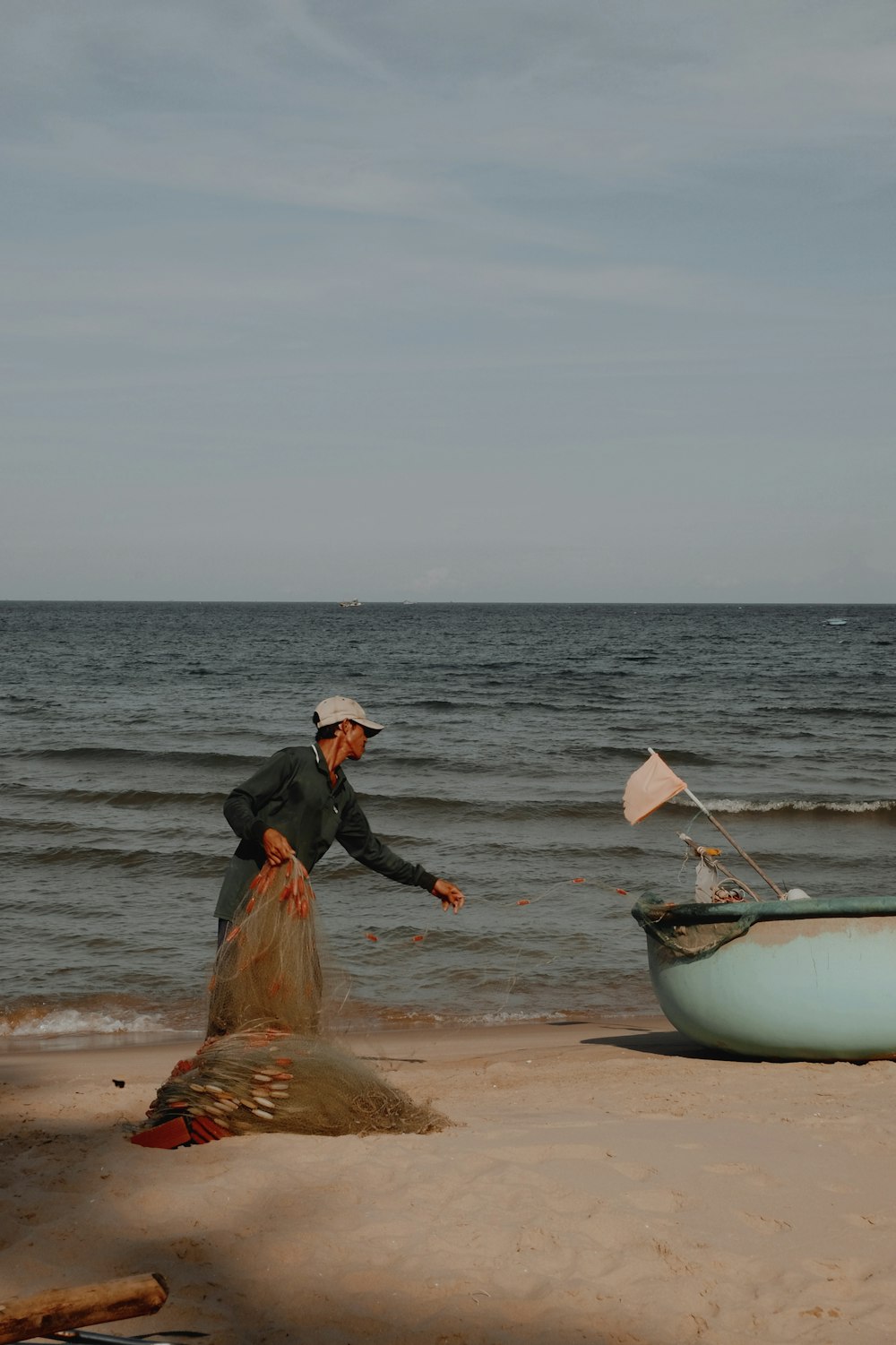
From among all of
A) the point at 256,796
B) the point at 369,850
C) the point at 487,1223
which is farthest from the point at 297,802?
the point at 487,1223

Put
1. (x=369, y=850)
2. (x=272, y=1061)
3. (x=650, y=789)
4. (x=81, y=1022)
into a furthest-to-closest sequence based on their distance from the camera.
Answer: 1. (x=81, y=1022)
2. (x=650, y=789)
3. (x=369, y=850)
4. (x=272, y=1061)

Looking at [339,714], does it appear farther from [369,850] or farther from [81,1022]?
[81,1022]

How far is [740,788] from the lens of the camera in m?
18.7

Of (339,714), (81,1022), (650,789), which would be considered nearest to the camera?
(339,714)

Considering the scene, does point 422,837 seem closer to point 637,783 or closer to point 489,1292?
point 637,783

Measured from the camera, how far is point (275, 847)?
5238mm

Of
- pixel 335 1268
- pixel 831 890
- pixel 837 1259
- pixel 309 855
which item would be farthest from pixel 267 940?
pixel 831 890

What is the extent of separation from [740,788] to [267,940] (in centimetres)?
1443

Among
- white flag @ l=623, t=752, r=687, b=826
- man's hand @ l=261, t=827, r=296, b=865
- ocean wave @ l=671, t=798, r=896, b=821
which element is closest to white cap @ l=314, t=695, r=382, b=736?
man's hand @ l=261, t=827, r=296, b=865

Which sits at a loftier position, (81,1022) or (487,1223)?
(487,1223)

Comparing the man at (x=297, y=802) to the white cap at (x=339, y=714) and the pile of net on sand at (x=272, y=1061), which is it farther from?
the pile of net on sand at (x=272, y=1061)

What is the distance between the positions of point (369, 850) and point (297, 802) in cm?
58

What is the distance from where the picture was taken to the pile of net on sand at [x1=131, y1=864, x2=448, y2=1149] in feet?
16.4

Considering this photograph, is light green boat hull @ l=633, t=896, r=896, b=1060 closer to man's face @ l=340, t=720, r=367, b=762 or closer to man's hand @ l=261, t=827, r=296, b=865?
man's face @ l=340, t=720, r=367, b=762
